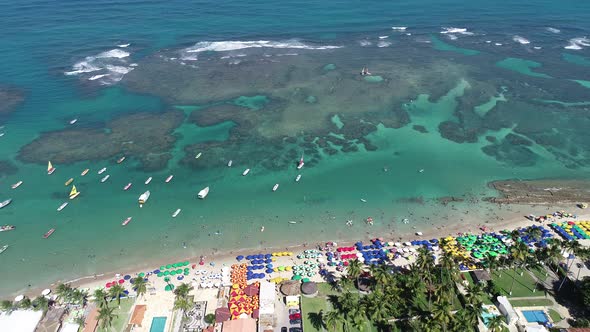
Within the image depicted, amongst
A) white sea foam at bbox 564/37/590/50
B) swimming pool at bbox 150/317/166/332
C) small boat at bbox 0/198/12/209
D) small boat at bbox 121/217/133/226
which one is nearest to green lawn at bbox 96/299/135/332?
swimming pool at bbox 150/317/166/332

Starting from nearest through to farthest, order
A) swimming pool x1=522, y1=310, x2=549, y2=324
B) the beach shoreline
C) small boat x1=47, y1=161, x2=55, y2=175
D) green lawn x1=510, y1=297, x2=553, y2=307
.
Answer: swimming pool x1=522, y1=310, x2=549, y2=324 < green lawn x1=510, y1=297, x2=553, y2=307 < the beach shoreline < small boat x1=47, y1=161, x2=55, y2=175

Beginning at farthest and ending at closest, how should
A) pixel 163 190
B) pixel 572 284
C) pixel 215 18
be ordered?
1. pixel 215 18
2. pixel 163 190
3. pixel 572 284

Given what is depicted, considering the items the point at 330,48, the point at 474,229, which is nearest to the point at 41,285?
the point at 474,229

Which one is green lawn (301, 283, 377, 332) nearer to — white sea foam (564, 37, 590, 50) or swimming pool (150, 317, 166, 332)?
swimming pool (150, 317, 166, 332)

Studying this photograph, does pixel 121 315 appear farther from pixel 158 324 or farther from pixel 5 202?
pixel 5 202

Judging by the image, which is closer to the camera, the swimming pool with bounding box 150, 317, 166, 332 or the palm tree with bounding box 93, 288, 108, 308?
the swimming pool with bounding box 150, 317, 166, 332

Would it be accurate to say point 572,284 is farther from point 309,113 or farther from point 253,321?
point 309,113
